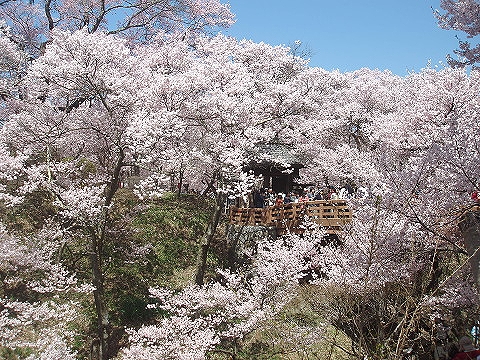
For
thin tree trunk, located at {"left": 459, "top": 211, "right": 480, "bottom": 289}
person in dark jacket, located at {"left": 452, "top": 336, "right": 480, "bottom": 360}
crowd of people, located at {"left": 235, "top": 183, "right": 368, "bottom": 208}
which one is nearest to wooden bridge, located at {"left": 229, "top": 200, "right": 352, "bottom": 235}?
crowd of people, located at {"left": 235, "top": 183, "right": 368, "bottom": 208}

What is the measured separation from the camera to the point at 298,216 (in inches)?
606

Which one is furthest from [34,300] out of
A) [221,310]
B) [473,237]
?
[473,237]

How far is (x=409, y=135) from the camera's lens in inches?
648

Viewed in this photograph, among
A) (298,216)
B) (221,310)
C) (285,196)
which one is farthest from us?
(285,196)

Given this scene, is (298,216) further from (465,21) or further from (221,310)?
(465,21)

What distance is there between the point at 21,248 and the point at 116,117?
4323 mm

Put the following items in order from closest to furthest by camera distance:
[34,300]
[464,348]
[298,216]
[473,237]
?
[473,237] → [464,348] → [34,300] → [298,216]

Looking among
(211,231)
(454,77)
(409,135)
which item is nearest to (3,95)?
(211,231)

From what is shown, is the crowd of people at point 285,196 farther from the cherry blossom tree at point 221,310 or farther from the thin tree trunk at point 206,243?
the cherry blossom tree at point 221,310

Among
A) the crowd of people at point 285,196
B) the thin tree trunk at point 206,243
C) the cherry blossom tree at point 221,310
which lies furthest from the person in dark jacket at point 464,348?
the crowd of people at point 285,196

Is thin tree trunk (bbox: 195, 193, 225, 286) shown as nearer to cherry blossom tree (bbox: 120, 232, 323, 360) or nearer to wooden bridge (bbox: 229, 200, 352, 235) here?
cherry blossom tree (bbox: 120, 232, 323, 360)

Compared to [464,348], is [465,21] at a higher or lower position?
higher

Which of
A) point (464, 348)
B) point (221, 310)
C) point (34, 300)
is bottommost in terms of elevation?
point (34, 300)

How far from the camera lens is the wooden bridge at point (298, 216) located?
1437cm
